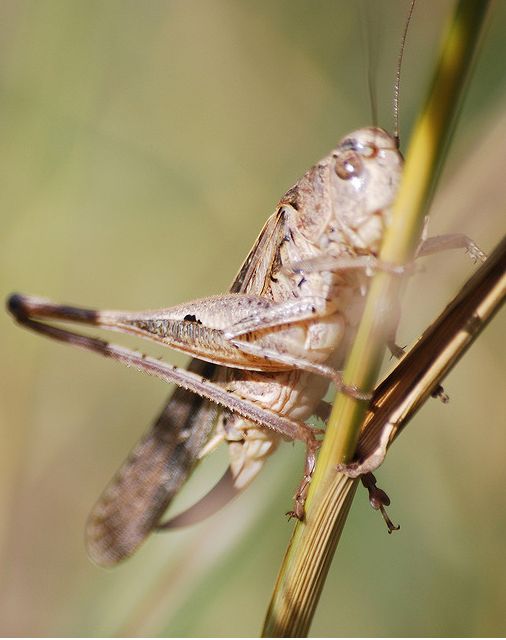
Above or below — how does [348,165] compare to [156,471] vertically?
above

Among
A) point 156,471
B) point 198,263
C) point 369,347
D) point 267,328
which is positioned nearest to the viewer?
point 369,347

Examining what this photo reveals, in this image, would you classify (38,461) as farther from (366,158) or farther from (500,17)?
(500,17)

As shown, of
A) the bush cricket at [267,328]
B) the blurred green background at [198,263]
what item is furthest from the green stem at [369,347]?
the blurred green background at [198,263]

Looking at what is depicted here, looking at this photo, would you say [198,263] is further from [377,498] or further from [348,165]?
[377,498]

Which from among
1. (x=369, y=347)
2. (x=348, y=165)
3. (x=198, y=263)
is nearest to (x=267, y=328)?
(x=348, y=165)

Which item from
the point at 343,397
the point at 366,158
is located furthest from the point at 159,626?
the point at 366,158

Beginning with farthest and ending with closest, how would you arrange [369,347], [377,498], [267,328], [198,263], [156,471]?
[198,263] < [156,471] < [267,328] < [377,498] < [369,347]
